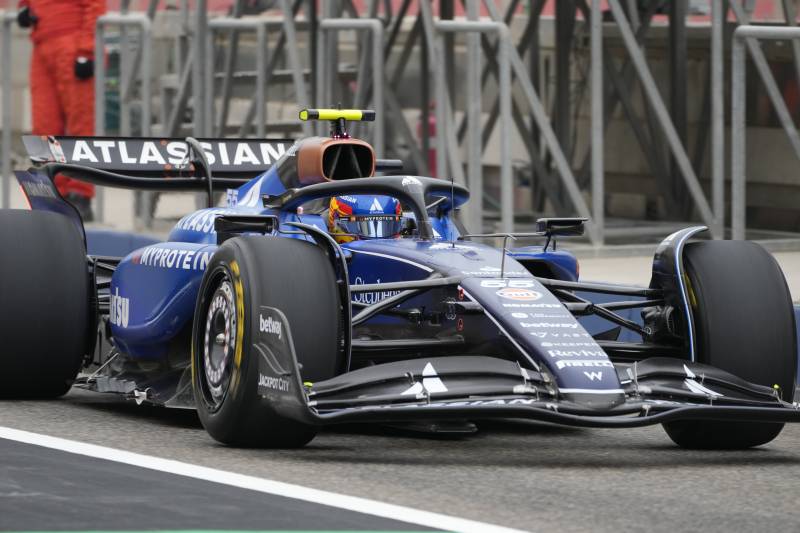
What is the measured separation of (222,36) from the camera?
2652cm

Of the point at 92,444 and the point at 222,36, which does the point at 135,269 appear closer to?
the point at 92,444

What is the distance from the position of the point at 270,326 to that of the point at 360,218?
1.78 meters

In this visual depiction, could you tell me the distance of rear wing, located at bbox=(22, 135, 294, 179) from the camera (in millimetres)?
10938

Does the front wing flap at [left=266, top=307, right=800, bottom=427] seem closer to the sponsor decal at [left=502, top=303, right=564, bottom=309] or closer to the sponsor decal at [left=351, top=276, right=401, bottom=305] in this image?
the sponsor decal at [left=502, top=303, right=564, bottom=309]

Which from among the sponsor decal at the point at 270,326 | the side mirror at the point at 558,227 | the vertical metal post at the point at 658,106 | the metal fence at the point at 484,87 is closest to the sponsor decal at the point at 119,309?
the sponsor decal at the point at 270,326

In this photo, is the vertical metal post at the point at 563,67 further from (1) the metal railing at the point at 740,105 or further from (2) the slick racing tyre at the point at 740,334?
(2) the slick racing tyre at the point at 740,334

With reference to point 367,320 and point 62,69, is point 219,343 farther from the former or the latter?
point 62,69

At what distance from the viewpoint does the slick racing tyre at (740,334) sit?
8.59 meters

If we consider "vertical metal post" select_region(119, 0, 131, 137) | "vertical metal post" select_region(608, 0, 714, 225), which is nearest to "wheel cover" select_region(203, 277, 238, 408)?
"vertical metal post" select_region(608, 0, 714, 225)

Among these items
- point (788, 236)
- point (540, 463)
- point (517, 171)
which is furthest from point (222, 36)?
point (540, 463)

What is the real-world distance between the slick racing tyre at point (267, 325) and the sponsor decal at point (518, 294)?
2.31 feet

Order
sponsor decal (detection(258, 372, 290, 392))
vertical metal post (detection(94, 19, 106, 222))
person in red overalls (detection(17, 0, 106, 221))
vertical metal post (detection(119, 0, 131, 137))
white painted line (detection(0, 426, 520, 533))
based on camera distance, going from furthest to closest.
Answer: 1. vertical metal post (detection(119, 0, 131, 137))
2. person in red overalls (detection(17, 0, 106, 221))
3. vertical metal post (detection(94, 19, 106, 222))
4. sponsor decal (detection(258, 372, 290, 392))
5. white painted line (detection(0, 426, 520, 533))

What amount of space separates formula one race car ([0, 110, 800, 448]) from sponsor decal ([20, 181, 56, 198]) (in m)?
0.03

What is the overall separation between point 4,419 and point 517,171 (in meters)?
13.7
